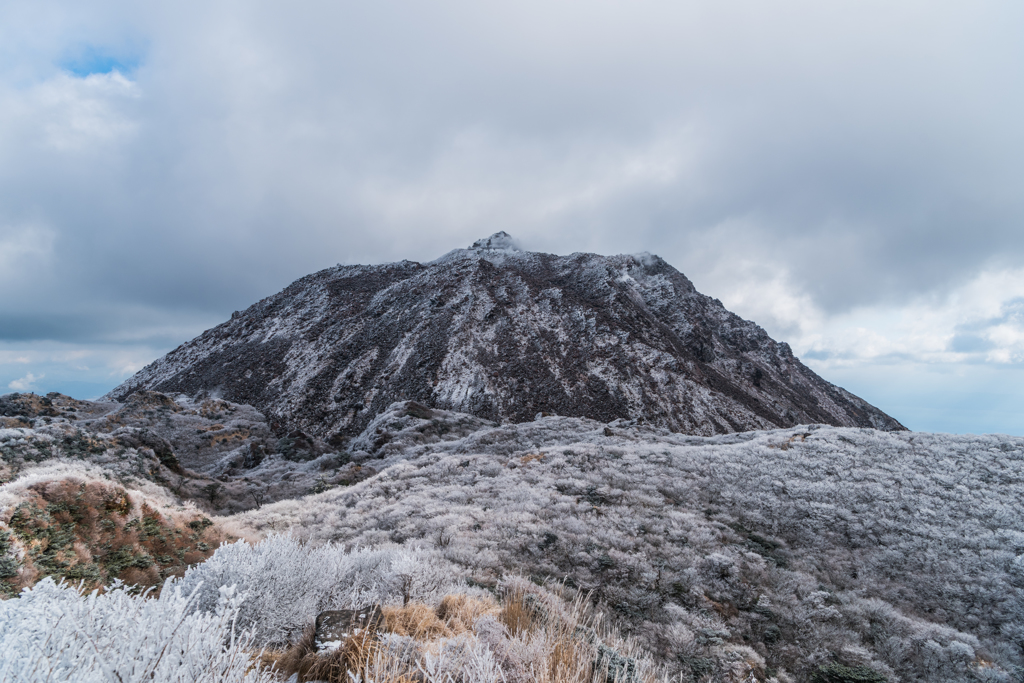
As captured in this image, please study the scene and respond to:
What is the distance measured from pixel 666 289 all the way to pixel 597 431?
192 feet

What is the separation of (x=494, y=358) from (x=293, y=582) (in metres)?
42.6

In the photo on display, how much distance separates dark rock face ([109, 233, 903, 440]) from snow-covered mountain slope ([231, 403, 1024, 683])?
24.8 metres

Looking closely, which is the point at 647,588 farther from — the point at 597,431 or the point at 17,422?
the point at 17,422

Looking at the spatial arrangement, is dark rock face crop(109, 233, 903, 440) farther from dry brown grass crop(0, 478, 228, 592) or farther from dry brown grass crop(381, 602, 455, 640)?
dry brown grass crop(381, 602, 455, 640)

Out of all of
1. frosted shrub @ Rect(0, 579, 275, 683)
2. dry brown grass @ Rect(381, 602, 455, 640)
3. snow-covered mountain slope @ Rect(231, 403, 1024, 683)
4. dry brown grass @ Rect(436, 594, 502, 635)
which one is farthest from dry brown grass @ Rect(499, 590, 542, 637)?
frosted shrub @ Rect(0, 579, 275, 683)

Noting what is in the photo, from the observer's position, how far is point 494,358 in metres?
48.0

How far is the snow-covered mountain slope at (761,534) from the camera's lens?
780 centimetres

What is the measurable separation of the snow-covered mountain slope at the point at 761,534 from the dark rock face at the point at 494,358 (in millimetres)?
24830

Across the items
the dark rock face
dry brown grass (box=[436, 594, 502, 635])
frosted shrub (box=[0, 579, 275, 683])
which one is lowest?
dry brown grass (box=[436, 594, 502, 635])

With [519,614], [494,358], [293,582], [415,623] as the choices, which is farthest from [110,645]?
[494,358]

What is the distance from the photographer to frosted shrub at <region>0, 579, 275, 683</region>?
8.86 feet

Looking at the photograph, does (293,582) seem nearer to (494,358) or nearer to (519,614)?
(519,614)

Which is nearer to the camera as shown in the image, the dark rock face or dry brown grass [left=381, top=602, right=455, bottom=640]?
dry brown grass [left=381, top=602, right=455, bottom=640]

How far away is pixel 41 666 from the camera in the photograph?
8.72 ft
